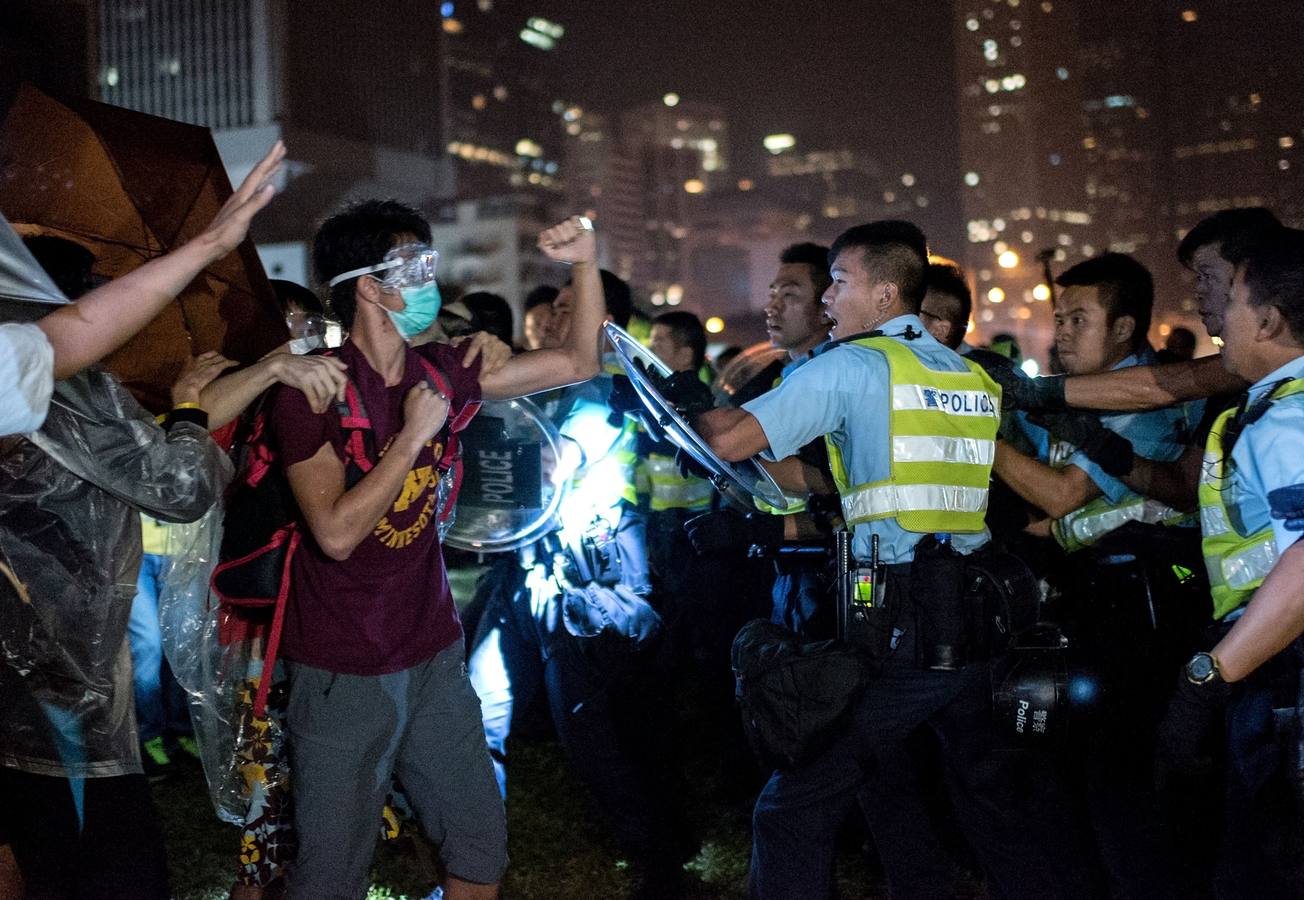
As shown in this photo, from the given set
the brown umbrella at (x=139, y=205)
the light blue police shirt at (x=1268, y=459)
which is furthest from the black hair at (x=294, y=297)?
the light blue police shirt at (x=1268, y=459)

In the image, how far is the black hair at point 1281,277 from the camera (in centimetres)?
301

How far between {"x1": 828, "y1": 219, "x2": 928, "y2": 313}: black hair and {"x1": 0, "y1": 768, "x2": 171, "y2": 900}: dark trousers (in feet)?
8.52

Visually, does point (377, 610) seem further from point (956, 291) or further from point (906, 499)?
point (956, 291)

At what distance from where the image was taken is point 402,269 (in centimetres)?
313

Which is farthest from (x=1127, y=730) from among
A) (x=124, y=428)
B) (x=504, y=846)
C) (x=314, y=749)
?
(x=124, y=428)

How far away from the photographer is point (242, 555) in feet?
10.3

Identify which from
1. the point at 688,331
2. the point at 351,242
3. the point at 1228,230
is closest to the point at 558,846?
the point at 351,242

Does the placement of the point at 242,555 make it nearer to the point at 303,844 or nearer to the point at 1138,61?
the point at 303,844

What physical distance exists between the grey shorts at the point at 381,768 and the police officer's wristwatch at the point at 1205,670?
1.82 metres

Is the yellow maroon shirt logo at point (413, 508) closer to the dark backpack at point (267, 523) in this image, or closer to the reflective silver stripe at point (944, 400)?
the dark backpack at point (267, 523)

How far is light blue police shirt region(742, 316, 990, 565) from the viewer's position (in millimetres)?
3361

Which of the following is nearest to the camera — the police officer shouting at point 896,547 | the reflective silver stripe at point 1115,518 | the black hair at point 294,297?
the police officer shouting at point 896,547

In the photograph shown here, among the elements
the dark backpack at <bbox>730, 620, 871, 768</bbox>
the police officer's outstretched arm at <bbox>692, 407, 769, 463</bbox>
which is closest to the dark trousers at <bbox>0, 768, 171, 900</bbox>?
the dark backpack at <bbox>730, 620, 871, 768</bbox>

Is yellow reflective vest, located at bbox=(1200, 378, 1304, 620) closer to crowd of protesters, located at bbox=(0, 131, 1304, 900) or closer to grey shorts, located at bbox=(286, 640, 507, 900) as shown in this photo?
crowd of protesters, located at bbox=(0, 131, 1304, 900)
